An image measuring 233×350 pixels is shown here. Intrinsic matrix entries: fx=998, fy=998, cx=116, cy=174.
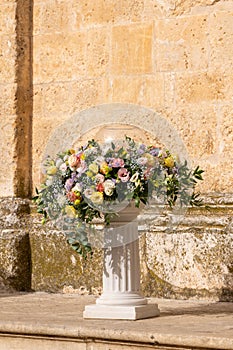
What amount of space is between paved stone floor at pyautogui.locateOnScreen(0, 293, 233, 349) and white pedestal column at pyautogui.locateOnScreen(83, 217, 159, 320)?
0.12 m

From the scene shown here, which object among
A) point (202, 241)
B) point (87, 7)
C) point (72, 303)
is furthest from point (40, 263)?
point (87, 7)

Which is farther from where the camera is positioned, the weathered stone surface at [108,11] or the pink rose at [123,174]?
the weathered stone surface at [108,11]

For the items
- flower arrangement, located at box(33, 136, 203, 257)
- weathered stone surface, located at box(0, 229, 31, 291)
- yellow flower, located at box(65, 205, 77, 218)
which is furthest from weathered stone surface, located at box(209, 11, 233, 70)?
weathered stone surface, located at box(0, 229, 31, 291)

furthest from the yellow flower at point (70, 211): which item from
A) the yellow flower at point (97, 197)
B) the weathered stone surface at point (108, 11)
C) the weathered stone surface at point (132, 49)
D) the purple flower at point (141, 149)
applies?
the weathered stone surface at point (108, 11)

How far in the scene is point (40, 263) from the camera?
7039 millimetres

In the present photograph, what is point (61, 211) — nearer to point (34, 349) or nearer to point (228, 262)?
point (34, 349)

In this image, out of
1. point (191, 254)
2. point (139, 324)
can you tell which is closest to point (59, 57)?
point (191, 254)

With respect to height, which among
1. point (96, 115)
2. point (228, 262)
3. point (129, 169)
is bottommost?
point (228, 262)

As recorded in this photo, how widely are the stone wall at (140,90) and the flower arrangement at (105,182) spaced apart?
102 cm

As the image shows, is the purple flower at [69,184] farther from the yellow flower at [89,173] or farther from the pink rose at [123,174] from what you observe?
the pink rose at [123,174]

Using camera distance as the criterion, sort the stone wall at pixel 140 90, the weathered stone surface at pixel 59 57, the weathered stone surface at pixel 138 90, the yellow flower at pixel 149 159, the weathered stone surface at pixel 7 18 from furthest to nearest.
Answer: the weathered stone surface at pixel 7 18 → the weathered stone surface at pixel 59 57 → the weathered stone surface at pixel 138 90 → the stone wall at pixel 140 90 → the yellow flower at pixel 149 159

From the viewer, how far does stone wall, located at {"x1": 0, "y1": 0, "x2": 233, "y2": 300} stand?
6.33 metres

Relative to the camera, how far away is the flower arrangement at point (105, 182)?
16.9 ft

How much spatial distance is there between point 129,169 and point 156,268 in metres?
1.45
